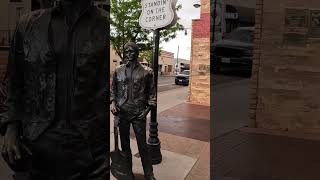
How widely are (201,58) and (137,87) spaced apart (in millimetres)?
319

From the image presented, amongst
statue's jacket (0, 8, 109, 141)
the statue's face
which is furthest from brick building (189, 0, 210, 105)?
statue's jacket (0, 8, 109, 141)

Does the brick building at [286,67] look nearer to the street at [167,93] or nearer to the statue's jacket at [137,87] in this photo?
the street at [167,93]

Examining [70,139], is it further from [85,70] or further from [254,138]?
[254,138]

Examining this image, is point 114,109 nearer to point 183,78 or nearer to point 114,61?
point 114,61

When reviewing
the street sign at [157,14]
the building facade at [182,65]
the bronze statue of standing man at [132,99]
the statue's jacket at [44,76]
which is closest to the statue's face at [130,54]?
the bronze statue of standing man at [132,99]

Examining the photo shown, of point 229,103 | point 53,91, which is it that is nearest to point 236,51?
point 229,103

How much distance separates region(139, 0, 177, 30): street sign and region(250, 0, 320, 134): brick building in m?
1.13

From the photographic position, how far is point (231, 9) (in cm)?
198

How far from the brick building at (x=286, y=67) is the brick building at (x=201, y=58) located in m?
0.89

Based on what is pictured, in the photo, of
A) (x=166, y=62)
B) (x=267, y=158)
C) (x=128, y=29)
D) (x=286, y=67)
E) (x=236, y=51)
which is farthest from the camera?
(x=267, y=158)

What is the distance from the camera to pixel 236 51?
7.23 ft

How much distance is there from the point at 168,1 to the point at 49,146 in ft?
2.66

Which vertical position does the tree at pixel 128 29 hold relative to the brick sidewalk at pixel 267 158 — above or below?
above

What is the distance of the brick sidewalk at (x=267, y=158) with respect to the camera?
2809 mm
